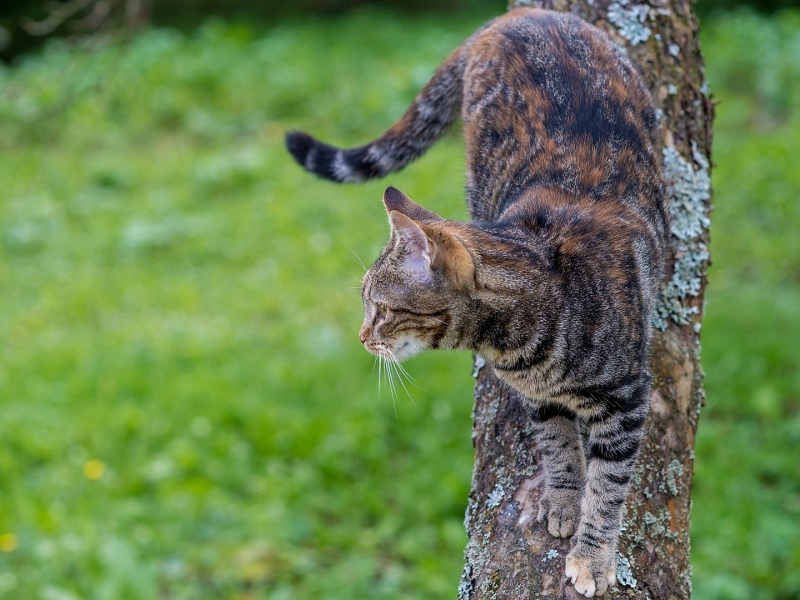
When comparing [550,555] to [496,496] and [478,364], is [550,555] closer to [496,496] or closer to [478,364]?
[496,496]

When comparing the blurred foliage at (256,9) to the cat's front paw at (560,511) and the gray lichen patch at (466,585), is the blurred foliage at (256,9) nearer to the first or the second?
the cat's front paw at (560,511)

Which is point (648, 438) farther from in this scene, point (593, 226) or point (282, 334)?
point (282, 334)

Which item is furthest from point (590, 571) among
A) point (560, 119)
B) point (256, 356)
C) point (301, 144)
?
point (256, 356)

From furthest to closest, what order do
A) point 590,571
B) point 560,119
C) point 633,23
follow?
point 633,23, point 560,119, point 590,571

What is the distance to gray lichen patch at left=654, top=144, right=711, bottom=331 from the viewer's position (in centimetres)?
264

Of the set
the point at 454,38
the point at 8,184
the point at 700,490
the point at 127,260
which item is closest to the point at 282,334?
the point at 127,260

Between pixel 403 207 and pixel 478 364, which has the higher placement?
pixel 403 207

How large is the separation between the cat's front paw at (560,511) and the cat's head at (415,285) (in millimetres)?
483

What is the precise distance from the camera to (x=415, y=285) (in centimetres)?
227

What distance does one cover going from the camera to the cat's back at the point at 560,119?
Result: 2613mm

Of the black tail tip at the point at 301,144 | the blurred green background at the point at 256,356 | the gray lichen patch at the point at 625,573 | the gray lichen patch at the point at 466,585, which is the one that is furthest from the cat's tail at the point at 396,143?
the gray lichen patch at the point at 625,573

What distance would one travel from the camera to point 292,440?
16.4 ft

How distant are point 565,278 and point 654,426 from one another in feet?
1.60

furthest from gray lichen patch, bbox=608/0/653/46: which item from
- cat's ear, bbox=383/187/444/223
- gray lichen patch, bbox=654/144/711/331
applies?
cat's ear, bbox=383/187/444/223
